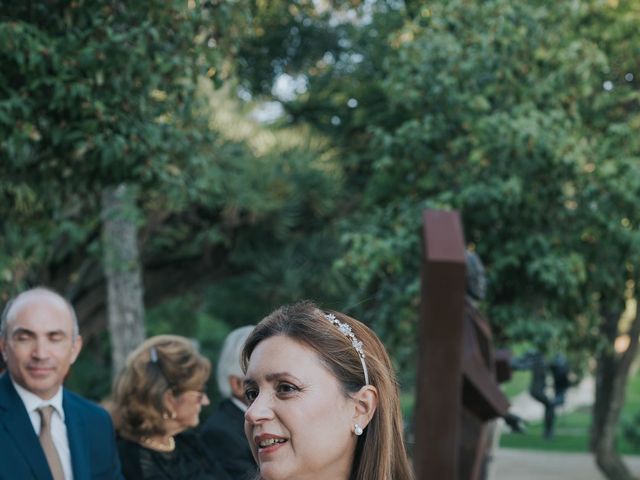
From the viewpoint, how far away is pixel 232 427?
5.18 metres

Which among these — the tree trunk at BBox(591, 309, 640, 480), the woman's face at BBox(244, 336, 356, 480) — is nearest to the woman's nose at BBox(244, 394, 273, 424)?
the woman's face at BBox(244, 336, 356, 480)

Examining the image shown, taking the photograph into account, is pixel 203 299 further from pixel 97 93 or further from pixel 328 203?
pixel 97 93

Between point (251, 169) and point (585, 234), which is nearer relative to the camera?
point (585, 234)

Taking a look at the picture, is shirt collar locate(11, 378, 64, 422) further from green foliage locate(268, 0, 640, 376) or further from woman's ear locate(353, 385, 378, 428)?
green foliage locate(268, 0, 640, 376)

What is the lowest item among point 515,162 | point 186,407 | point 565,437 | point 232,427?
point 565,437

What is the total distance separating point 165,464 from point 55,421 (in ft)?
2.54

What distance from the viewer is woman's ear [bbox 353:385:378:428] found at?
2.45 m

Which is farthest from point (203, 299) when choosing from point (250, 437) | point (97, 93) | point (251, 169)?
point (250, 437)

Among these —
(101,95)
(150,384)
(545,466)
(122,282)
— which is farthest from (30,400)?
(545,466)

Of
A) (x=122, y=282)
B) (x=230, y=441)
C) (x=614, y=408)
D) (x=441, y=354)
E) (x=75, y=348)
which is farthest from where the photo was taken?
(x=614, y=408)

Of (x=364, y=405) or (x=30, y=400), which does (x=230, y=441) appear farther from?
(x=364, y=405)

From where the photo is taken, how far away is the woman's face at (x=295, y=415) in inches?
92.2

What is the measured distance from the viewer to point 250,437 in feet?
7.84

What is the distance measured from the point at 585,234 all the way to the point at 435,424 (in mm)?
7056
